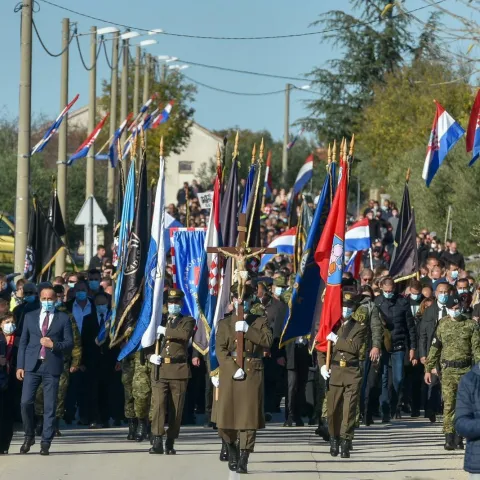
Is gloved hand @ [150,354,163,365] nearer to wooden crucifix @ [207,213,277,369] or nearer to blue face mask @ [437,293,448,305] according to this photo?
wooden crucifix @ [207,213,277,369]

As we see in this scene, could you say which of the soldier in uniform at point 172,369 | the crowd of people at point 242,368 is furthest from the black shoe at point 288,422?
the soldier in uniform at point 172,369

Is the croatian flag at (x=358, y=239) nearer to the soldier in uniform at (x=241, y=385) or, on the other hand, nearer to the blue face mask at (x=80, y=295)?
the blue face mask at (x=80, y=295)

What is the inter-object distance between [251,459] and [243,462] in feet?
3.99

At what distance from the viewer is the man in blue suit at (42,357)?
48.9 feet

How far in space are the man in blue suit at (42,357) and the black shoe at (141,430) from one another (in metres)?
1.58

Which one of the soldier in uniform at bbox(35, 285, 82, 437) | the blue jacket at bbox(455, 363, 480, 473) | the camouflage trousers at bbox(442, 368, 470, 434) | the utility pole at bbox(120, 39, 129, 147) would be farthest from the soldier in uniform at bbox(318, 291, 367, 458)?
the utility pole at bbox(120, 39, 129, 147)

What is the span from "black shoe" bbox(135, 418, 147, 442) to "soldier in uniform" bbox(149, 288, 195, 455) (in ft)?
3.64

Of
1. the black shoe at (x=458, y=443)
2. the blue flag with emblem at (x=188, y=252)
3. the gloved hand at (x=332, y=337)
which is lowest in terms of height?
the black shoe at (x=458, y=443)

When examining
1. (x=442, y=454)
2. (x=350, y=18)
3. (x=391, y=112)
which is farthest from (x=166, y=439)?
(x=350, y=18)

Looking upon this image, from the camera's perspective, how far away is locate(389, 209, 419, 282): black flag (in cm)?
2453

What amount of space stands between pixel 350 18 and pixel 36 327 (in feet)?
182

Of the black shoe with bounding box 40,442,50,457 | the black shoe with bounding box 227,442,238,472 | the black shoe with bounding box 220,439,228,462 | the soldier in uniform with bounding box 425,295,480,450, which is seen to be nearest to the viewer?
the black shoe with bounding box 227,442,238,472

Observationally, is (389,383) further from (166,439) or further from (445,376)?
(166,439)

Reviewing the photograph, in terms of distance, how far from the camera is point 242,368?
45.8 ft
